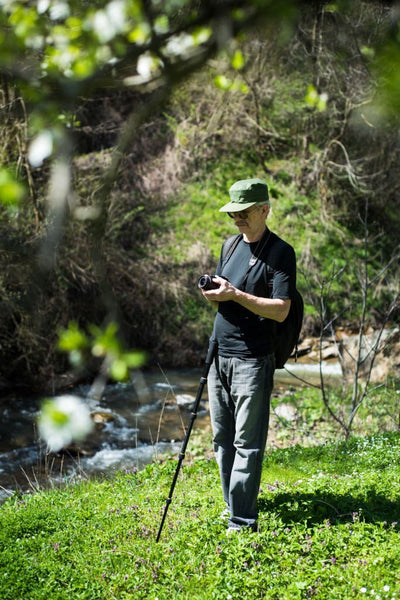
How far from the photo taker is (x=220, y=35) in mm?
1825

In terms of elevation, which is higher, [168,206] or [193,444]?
[168,206]

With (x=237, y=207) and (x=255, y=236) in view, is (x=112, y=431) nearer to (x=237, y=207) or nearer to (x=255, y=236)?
(x=255, y=236)

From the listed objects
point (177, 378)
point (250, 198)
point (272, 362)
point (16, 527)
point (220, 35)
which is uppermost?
point (220, 35)

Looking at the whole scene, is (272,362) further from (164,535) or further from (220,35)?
(220,35)

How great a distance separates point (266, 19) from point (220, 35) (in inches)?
12.6

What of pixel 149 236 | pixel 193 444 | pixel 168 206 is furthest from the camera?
pixel 168 206

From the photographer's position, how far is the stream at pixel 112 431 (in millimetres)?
7836

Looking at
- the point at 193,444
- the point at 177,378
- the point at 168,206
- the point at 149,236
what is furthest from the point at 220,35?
the point at 168,206

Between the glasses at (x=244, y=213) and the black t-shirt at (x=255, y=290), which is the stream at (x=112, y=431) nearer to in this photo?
the black t-shirt at (x=255, y=290)

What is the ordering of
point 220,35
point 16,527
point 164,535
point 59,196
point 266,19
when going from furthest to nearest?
point 16,527
point 164,535
point 266,19
point 220,35
point 59,196

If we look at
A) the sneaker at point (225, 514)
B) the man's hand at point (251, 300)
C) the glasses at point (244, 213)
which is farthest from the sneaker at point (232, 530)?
the glasses at point (244, 213)

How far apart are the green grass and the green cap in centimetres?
210

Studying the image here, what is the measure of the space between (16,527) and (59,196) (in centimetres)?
367

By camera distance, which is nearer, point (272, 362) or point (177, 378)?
point (272, 362)
